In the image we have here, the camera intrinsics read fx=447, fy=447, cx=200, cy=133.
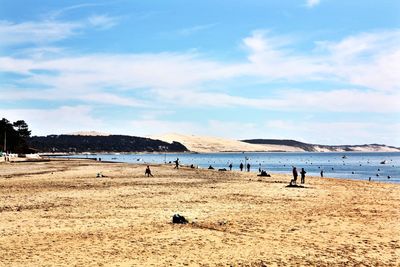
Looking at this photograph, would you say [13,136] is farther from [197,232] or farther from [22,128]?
[197,232]

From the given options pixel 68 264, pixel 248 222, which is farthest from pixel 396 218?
pixel 68 264

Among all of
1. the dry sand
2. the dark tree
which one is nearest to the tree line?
the dark tree

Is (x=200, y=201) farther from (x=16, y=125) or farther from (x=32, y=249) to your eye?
(x=16, y=125)

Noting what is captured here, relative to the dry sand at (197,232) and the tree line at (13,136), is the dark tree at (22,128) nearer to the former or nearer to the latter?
the tree line at (13,136)

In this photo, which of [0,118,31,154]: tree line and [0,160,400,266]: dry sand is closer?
[0,160,400,266]: dry sand

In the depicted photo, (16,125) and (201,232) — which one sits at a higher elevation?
(16,125)

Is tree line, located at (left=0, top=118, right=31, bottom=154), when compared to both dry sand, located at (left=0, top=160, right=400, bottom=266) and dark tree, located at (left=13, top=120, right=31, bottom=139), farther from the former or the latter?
dry sand, located at (left=0, top=160, right=400, bottom=266)

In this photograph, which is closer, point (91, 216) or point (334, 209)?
point (91, 216)

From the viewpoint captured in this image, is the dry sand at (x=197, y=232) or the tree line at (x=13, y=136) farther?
the tree line at (x=13, y=136)

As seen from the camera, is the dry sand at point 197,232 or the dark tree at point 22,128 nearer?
the dry sand at point 197,232

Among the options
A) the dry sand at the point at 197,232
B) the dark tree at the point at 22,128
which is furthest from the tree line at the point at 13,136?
the dry sand at the point at 197,232

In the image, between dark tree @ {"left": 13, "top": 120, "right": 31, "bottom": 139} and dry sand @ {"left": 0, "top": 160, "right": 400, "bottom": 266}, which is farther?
dark tree @ {"left": 13, "top": 120, "right": 31, "bottom": 139}

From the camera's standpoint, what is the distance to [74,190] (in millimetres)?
35156

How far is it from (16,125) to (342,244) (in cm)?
17022
